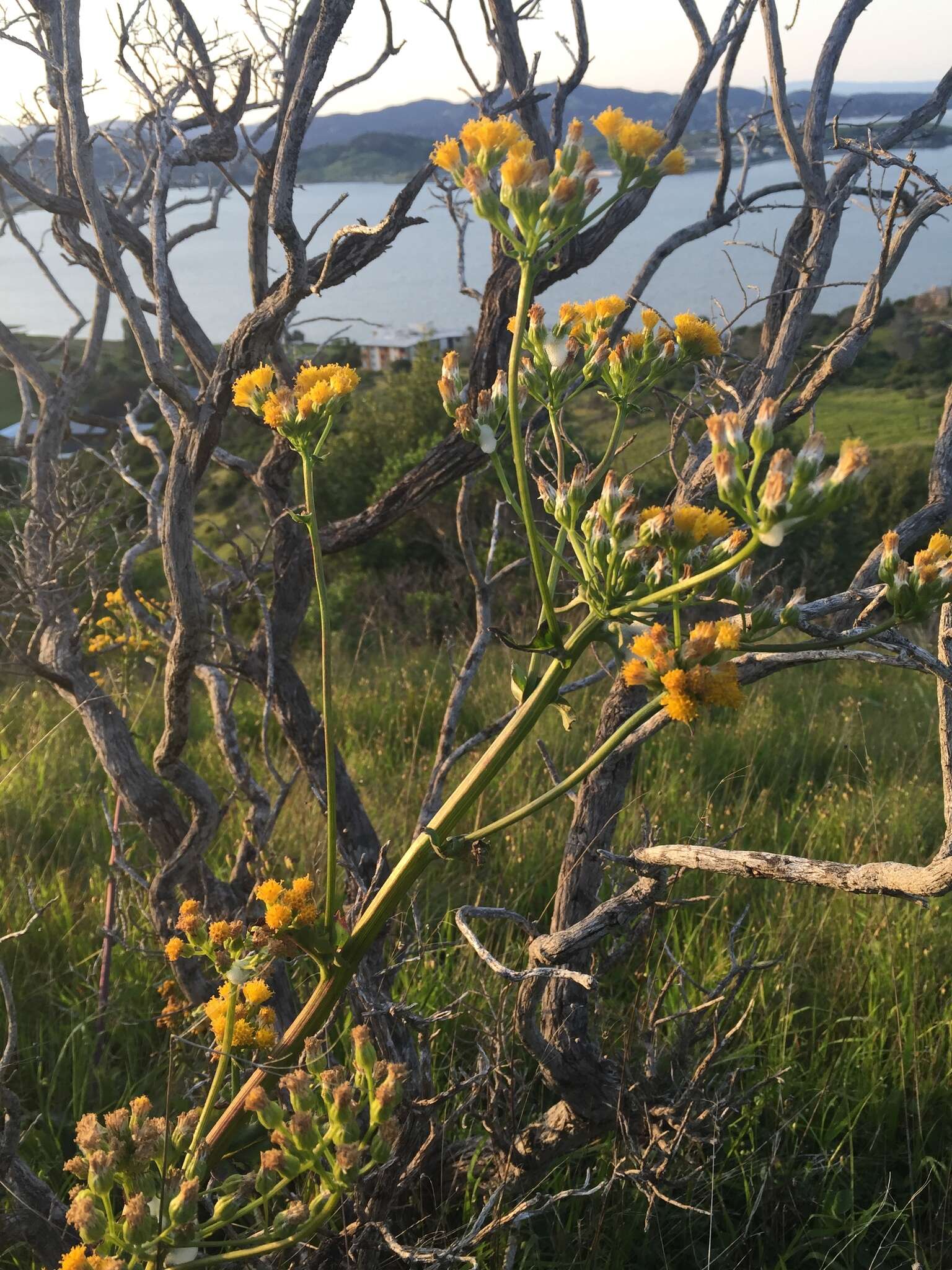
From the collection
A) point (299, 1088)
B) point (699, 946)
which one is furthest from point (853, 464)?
point (699, 946)

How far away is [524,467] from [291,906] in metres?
0.48

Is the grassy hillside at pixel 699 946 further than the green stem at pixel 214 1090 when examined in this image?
Yes

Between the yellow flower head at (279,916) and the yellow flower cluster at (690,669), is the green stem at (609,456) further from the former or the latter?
the yellow flower head at (279,916)

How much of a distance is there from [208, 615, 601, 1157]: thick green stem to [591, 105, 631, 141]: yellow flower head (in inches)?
19.8

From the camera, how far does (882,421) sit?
47.7 ft

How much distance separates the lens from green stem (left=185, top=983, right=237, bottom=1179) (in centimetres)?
88

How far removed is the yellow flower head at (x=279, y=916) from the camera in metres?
0.87

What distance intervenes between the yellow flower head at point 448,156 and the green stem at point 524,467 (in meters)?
0.20

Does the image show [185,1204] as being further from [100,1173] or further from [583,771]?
[583,771]

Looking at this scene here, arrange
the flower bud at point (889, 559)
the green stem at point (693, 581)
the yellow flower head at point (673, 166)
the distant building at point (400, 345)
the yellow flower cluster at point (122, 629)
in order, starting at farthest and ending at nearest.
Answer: the distant building at point (400, 345) → the yellow flower cluster at point (122, 629) → the yellow flower head at point (673, 166) → the flower bud at point (889, 559) → the green stem at point (693, 581)

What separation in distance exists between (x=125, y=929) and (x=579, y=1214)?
133cm

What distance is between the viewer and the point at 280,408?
36.1 inches

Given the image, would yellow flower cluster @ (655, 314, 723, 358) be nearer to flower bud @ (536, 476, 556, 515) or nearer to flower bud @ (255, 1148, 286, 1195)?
flower bud @ (536, 476, 556, 515)

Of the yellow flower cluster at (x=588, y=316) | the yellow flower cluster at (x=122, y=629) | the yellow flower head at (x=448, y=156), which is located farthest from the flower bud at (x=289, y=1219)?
the yellow flower cluster at (x=122, y=629)
